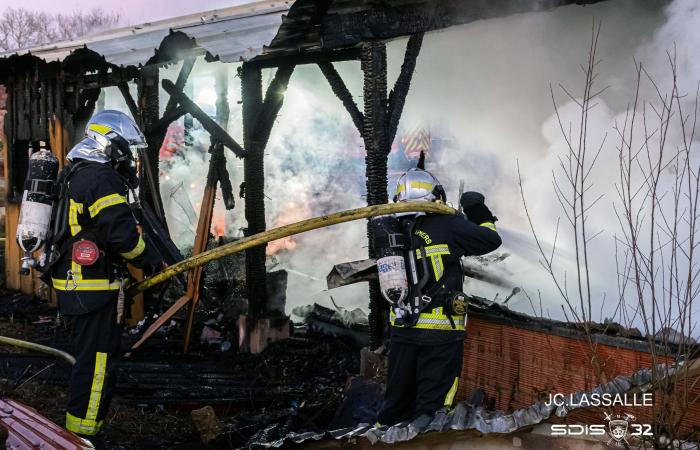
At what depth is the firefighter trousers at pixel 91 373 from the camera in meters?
4.54

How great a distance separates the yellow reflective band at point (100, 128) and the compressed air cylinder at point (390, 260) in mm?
2061

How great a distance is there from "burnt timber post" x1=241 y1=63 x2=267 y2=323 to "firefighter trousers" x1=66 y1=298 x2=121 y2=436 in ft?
12.3

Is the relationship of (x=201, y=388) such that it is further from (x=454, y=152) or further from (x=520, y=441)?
(x=454, y=152)

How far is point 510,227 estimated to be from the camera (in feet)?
33.2

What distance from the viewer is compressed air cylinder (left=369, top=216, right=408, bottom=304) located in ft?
15.0

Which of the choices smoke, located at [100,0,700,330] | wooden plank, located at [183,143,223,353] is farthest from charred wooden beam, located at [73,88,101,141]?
smoke, located at [100,0,700,330]

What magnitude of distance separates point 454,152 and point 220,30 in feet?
20.2

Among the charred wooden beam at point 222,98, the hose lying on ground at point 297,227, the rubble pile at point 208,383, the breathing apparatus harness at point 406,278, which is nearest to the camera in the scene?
the hose lying on ground at point 297,227

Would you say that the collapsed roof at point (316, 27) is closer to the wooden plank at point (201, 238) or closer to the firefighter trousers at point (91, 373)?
the wooden plank at point (201, 238)

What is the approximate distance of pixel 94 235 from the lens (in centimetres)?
461

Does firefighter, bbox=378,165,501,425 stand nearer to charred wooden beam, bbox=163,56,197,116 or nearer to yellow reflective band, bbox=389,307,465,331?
yellow reflective band, bbox=389,307,465,331

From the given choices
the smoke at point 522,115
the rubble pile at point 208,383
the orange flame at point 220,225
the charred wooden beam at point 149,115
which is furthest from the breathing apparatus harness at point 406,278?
the orange flame at point 220,225

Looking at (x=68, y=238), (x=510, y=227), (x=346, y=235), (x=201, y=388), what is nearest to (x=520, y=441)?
(x=68, y=238)

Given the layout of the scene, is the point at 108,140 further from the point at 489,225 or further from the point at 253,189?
the point at 253,189
